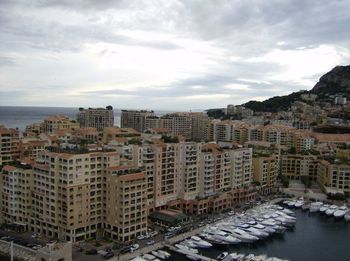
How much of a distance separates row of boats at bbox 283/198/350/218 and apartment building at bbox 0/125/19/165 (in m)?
36.2

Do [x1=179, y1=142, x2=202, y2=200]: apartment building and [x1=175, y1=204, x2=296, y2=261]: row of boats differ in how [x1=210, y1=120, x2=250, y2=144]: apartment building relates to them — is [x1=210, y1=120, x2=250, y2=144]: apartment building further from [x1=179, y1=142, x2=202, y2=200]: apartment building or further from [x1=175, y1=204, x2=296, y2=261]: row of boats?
[x1=175, y1=204, x2=296, y2=261]: row of boats

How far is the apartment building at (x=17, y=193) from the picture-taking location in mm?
42562

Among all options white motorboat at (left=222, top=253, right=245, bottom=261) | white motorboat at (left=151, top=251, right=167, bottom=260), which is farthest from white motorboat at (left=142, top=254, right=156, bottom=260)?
white motorboat at (left=222, top=253, right=245, bottom=261)

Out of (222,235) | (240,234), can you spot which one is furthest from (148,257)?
(240,234)

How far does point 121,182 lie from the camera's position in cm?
3966

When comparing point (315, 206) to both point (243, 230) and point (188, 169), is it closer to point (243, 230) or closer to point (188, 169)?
point (243, 230)

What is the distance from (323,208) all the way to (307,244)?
1317cm

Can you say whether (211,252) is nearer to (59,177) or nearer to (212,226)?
(212,226)

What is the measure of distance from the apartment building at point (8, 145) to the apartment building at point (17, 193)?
1108cm

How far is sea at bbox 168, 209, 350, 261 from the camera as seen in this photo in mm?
40438

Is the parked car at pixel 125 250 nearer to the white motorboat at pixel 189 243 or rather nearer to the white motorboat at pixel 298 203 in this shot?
the white motorboat at pixel 189 243

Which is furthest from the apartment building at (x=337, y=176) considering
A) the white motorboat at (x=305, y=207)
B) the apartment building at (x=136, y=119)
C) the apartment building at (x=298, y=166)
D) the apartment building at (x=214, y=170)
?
the apartment building at (x=136, y=119)

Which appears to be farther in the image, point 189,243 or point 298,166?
point 298,166

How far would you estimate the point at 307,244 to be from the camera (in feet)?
144
